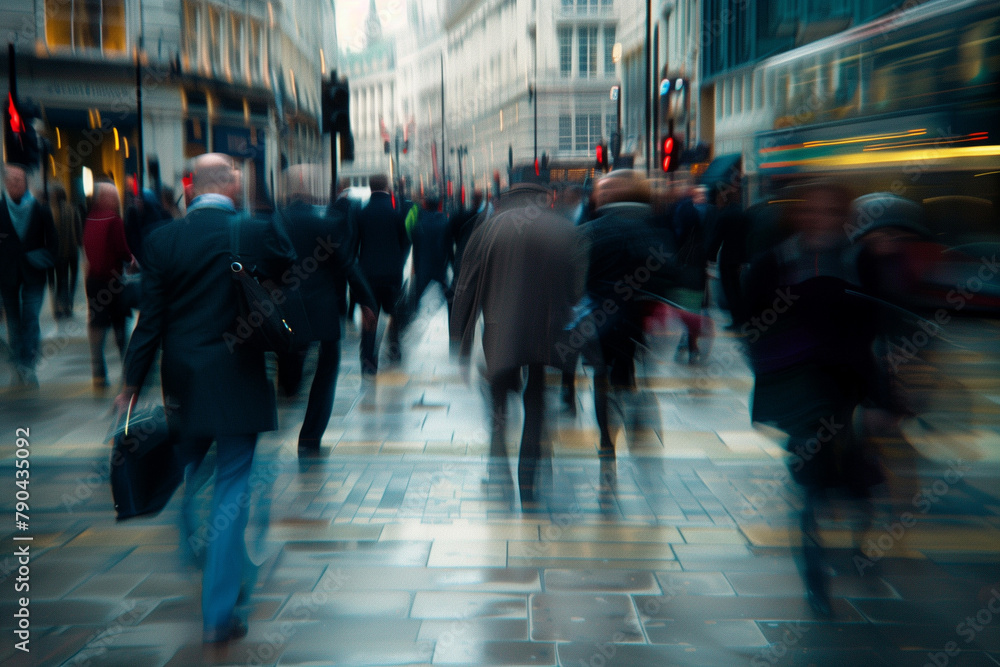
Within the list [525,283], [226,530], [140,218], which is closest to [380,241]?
[140,218]

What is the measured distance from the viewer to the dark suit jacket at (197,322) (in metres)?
3.64

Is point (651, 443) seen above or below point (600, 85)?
below

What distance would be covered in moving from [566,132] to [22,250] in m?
62.2

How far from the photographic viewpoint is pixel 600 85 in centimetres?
6881

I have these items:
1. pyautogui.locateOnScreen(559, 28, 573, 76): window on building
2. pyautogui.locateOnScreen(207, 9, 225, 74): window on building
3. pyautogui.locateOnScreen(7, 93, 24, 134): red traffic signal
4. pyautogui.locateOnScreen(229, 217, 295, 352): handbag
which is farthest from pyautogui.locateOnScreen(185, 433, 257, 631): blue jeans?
pyautogui.locateOnScreen(559, 28, 573, 76): window on building

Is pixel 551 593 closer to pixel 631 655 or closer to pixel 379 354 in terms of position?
pixel 631 655

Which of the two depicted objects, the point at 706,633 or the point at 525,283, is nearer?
the point at 706,633

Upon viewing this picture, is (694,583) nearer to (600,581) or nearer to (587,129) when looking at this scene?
(600,581)

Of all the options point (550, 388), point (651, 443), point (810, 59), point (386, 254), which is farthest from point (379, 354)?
point (810, 59)

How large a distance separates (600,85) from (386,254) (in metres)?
61.8

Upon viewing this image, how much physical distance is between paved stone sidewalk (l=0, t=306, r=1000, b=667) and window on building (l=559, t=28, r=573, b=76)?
212 ft

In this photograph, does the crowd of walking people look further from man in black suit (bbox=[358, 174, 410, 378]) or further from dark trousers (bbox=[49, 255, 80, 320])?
dark trousers (bbox=[49, 255, 80, 320])

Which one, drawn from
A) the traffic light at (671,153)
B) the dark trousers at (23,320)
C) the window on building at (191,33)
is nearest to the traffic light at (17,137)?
the dark trousers at (23,320)

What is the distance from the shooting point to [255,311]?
3559 mm
